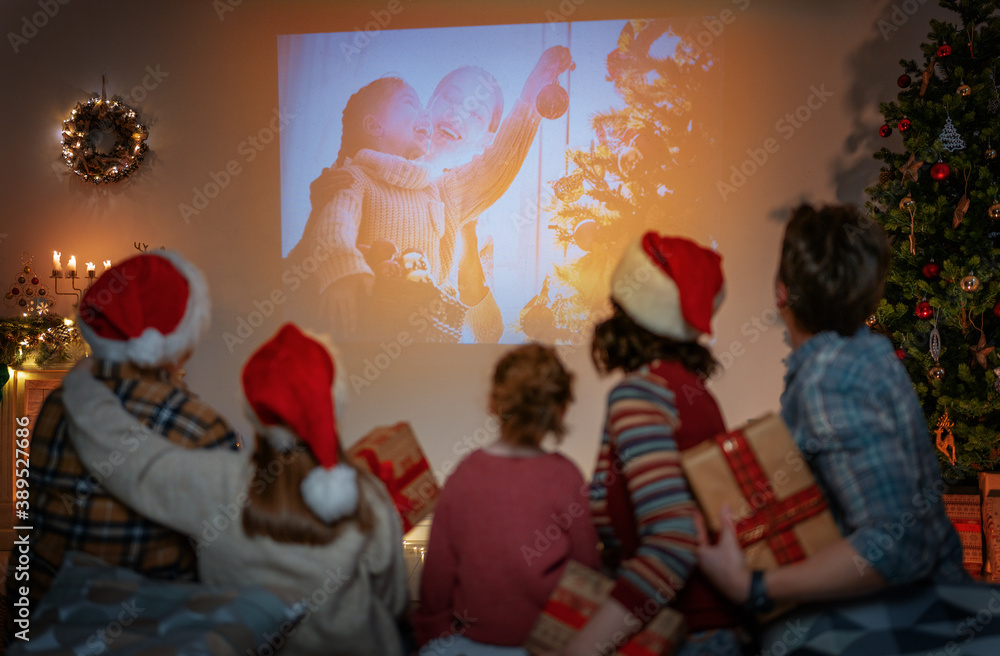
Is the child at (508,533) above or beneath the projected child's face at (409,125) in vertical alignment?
beneath

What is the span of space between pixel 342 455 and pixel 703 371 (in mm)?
675

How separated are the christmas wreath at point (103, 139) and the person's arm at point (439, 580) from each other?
13.6ft

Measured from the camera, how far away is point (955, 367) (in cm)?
301

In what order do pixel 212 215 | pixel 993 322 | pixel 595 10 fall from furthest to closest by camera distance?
pixel 212 215
pixel 595 10
pixel 993 322

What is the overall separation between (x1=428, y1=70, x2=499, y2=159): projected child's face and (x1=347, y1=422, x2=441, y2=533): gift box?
9.59 ft

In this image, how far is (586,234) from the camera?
4.27 meters

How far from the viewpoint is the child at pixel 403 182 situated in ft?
14.1

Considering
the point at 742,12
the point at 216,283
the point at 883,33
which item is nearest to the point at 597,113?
the point at 742,12

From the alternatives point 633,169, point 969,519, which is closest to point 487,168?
point 633,169

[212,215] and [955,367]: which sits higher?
[212,215]

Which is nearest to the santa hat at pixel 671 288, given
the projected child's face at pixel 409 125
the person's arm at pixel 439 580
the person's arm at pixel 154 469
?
the person's arm at pixel 439 580

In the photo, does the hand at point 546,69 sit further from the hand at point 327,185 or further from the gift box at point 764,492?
the gift box at point 764,492

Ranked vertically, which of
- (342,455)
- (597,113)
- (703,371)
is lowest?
(342,455)

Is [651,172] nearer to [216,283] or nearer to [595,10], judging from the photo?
[595,10]
